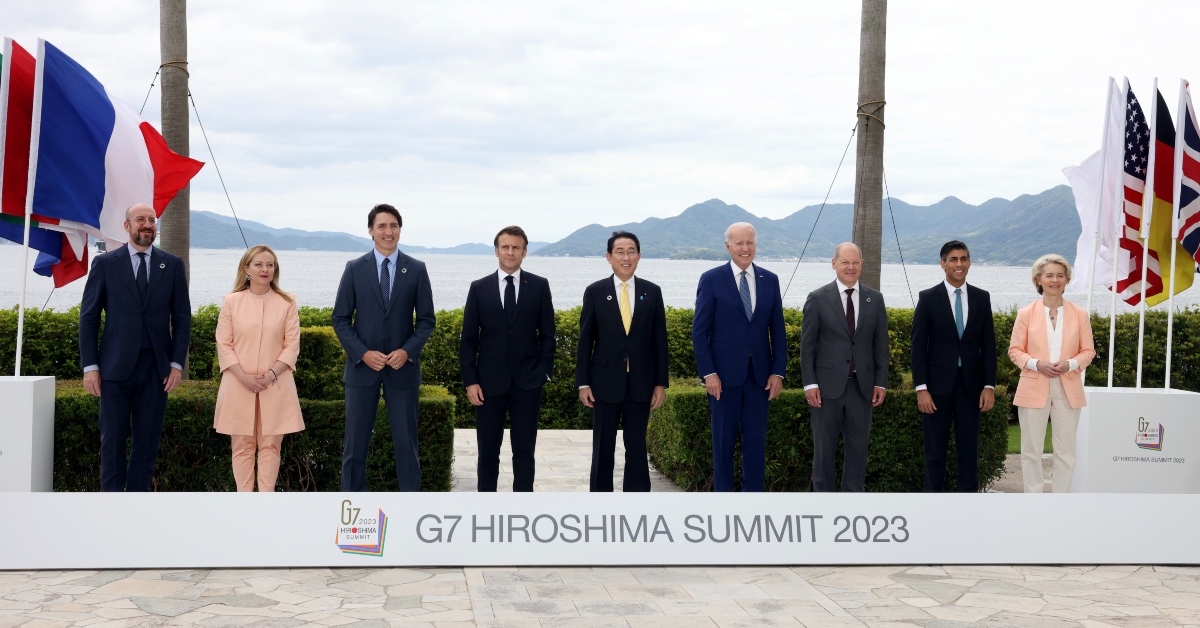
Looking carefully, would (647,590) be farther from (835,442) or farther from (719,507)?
(835,442)

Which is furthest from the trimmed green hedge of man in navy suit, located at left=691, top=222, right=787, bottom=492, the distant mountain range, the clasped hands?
the distant mountain range

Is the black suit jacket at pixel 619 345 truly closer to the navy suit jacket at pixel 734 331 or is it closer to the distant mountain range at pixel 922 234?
the navy suit jacket at pixel 734 331

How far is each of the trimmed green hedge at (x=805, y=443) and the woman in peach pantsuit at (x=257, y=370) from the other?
261cm

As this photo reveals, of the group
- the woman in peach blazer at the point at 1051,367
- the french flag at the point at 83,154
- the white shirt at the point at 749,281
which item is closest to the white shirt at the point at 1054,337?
the woman in peach blazer at the point at 1051,367

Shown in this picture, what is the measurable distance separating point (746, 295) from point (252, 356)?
9.61ft

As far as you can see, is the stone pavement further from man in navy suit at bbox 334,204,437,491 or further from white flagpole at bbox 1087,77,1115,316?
white flagpole at bbox 1087,77,1115,316

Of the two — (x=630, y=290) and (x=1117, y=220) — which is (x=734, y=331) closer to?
(x=630, y=290)

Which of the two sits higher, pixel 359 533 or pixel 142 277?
pixel 142 277

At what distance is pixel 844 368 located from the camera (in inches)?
237

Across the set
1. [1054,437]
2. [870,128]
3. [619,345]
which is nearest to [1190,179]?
[1054,437]

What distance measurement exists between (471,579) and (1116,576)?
10.1 feet

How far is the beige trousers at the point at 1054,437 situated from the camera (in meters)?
6.19

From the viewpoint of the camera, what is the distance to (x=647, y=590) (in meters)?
4.46

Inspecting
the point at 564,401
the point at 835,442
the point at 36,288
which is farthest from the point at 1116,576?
the point at 36,288
